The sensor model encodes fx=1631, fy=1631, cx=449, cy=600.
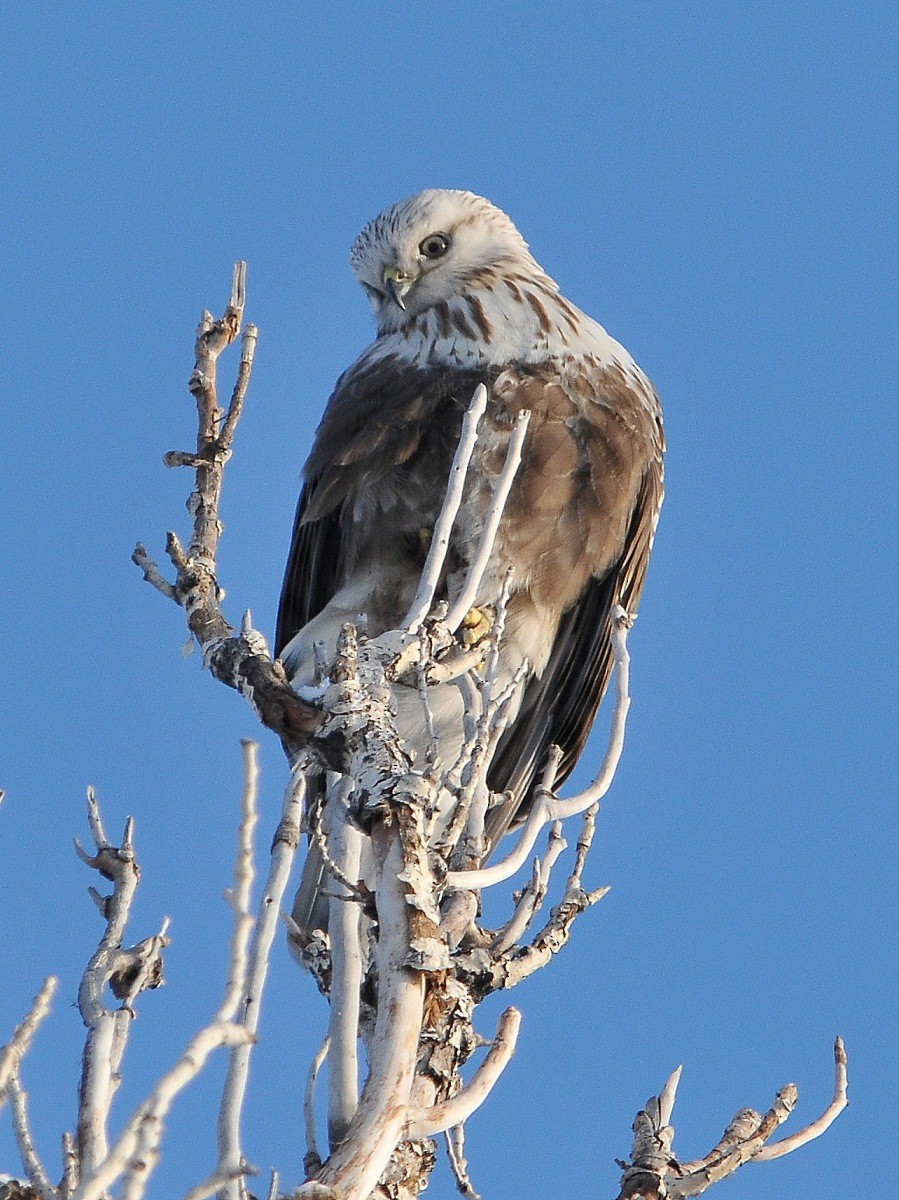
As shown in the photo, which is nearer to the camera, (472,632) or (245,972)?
(245,972)

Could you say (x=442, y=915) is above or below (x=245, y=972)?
above

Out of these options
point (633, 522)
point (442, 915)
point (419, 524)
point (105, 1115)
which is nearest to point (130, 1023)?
point (105, 1115)

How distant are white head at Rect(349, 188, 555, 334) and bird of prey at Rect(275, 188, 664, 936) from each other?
0.05 metres

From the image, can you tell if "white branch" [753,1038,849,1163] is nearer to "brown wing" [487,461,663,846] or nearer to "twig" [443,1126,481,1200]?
"twig" [443,1126,481,1200]

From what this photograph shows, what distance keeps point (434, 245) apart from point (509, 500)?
60.0 inches

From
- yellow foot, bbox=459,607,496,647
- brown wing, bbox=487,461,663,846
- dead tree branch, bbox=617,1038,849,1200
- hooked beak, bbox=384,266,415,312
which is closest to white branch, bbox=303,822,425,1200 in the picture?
dead tree branch, bbox=617,1038,849,1200

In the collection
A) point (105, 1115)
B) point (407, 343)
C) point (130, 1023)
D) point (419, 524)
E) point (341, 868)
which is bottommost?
point (105, 1115)

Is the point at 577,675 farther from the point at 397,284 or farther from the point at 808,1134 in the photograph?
the point at 808,1134

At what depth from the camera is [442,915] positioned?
302 cm

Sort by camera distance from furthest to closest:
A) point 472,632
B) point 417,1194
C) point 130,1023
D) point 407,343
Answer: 1. point 407,343
2. point 472,632
3. point 417,1194
4. point 130,1023

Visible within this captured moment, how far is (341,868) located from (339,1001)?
26 cm

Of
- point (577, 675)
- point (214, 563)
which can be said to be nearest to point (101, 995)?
point (214, 563)

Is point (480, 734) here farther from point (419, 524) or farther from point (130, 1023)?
point (419, 524)

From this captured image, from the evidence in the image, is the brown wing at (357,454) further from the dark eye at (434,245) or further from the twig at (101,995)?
the twig at (101,995)
